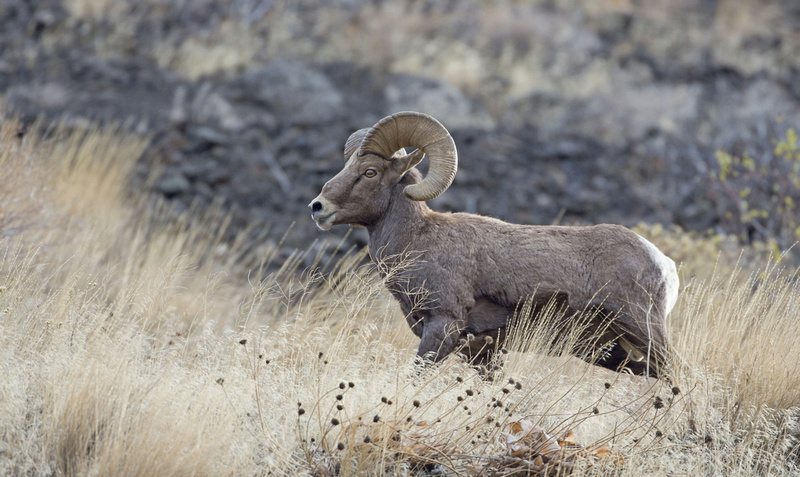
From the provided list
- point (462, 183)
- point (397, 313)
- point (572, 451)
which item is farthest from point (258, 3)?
point (572, 451)

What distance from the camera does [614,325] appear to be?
5715 mm

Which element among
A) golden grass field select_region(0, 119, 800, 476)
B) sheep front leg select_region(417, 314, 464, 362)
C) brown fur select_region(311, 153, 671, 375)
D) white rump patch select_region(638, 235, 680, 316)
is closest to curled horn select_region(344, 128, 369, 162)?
brown fur select_region(311, 153, 671, 375)

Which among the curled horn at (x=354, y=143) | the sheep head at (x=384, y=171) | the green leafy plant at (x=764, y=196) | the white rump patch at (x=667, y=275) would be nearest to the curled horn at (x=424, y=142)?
the sheep head at (x=384, y=171)

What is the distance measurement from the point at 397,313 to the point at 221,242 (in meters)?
5.25

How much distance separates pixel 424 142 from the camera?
234 inches

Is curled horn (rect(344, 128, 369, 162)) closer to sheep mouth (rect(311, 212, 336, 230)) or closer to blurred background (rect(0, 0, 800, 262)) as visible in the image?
sheep mouth (rect(311, 212, 336, 230))

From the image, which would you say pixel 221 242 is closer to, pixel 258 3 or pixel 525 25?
pixel 258 3

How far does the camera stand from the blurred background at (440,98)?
1459 centimetres

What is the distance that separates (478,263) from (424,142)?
941 mm

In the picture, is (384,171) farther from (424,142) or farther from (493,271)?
(493,271)

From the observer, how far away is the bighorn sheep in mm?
5668

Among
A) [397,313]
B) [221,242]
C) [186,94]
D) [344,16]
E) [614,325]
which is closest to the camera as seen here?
[614,325]

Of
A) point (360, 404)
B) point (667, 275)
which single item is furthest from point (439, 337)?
point (667, 275)

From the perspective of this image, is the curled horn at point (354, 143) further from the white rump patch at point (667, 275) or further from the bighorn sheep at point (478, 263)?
the white rump patch at point (667, 275)
